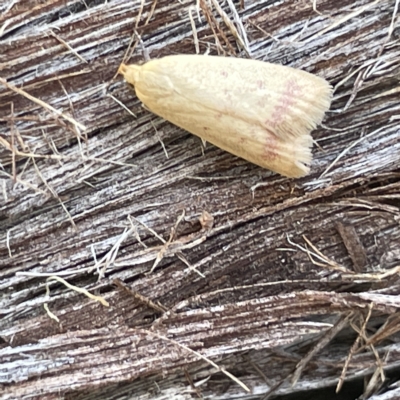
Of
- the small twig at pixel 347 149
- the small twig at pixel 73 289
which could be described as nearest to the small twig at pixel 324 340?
the small twig at pixel 347 149

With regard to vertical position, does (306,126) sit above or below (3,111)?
below

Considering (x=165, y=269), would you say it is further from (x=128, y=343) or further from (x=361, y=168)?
(x=361, y=168)

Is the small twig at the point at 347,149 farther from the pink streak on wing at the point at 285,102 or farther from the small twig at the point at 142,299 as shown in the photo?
the small twig at the point at 142,299

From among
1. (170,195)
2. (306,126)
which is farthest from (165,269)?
(306,126)

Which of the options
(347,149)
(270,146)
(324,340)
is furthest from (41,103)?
(324,340)

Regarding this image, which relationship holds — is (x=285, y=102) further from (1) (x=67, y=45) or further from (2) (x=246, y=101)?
(1) (x=67, y=45)

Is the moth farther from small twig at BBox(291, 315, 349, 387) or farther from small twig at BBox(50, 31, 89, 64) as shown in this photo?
small twig at BBox(291, 315, 349, 387)
